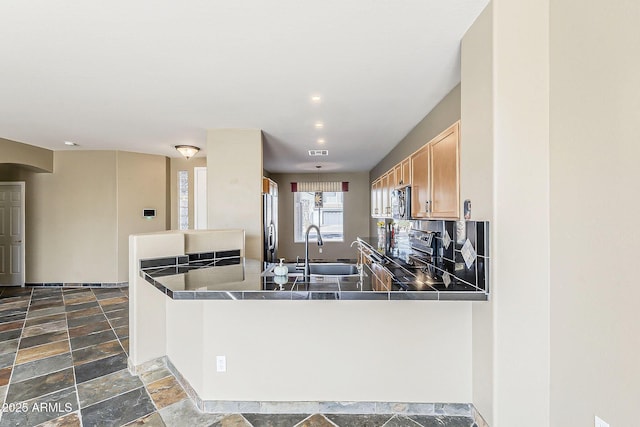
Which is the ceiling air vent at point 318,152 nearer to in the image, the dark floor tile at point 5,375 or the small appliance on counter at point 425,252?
the small appliance on counter at point 425,252

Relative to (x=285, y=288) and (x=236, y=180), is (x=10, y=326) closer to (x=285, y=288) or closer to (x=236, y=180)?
(x=236, y=180)

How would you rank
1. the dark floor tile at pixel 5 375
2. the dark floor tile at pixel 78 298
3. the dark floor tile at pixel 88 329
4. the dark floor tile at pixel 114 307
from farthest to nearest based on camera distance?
the dark floor tile at pixel 78 298 < the dark floor tile at pixel 114 307 < the dark floor tile at pixel 88 329 < the dark floor tile at pixel 5 375

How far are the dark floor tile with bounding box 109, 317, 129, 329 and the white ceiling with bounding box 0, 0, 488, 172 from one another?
2.53m

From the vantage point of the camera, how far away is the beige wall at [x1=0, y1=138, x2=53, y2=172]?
448 centimetres

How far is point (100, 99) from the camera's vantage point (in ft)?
9.46

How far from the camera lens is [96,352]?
288 cm

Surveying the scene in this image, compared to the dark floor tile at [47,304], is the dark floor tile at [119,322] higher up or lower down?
higher up

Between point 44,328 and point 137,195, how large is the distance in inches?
108

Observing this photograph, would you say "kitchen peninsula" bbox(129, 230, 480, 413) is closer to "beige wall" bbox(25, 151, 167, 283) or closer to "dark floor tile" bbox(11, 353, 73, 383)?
"dark floor tile" bbox(11, 353, 73, 383)

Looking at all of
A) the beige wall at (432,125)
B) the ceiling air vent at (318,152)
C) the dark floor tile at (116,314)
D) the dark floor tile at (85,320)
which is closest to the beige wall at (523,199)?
the beige wall at (432,125)

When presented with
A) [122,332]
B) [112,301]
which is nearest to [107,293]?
[112,301]

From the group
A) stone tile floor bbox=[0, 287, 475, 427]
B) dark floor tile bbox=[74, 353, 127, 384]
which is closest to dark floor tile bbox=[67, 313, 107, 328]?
stone tile floor bbox=[0, 287, 475, 427]

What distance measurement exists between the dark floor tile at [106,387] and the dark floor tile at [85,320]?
1636 mm

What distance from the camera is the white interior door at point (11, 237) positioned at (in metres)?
5.30
